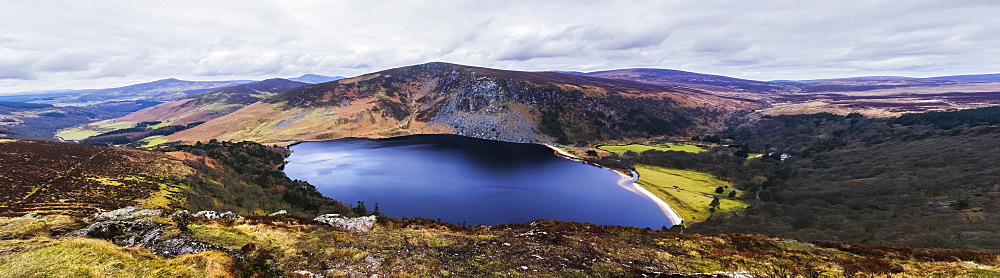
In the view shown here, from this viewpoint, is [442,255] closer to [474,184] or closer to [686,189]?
[474,184]

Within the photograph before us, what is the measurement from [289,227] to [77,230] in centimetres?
1012

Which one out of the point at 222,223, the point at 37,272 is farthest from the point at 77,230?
the point at 37,272

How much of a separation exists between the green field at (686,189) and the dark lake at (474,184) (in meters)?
5.41

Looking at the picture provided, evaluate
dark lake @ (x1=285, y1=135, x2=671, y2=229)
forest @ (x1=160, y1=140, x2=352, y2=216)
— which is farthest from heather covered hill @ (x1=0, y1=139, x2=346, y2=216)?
dark lake @ (x1=285, y1=135, x2=671, y2=229)

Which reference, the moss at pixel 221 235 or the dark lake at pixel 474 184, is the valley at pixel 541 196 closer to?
the moss at pixel 221 235

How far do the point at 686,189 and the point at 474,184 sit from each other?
167 ft

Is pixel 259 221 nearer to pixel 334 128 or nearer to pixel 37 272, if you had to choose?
pixel 37 272

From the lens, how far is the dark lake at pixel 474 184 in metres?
70.2

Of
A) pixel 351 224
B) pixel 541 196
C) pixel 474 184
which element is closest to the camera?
pixel 351 224

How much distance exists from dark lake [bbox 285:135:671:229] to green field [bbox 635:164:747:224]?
5.41m

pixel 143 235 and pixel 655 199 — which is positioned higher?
pixel 143 235

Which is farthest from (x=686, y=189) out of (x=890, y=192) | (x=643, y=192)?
(x=890, y=192)

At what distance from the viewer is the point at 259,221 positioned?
89.0 ft

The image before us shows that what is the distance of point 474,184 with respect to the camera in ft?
298
